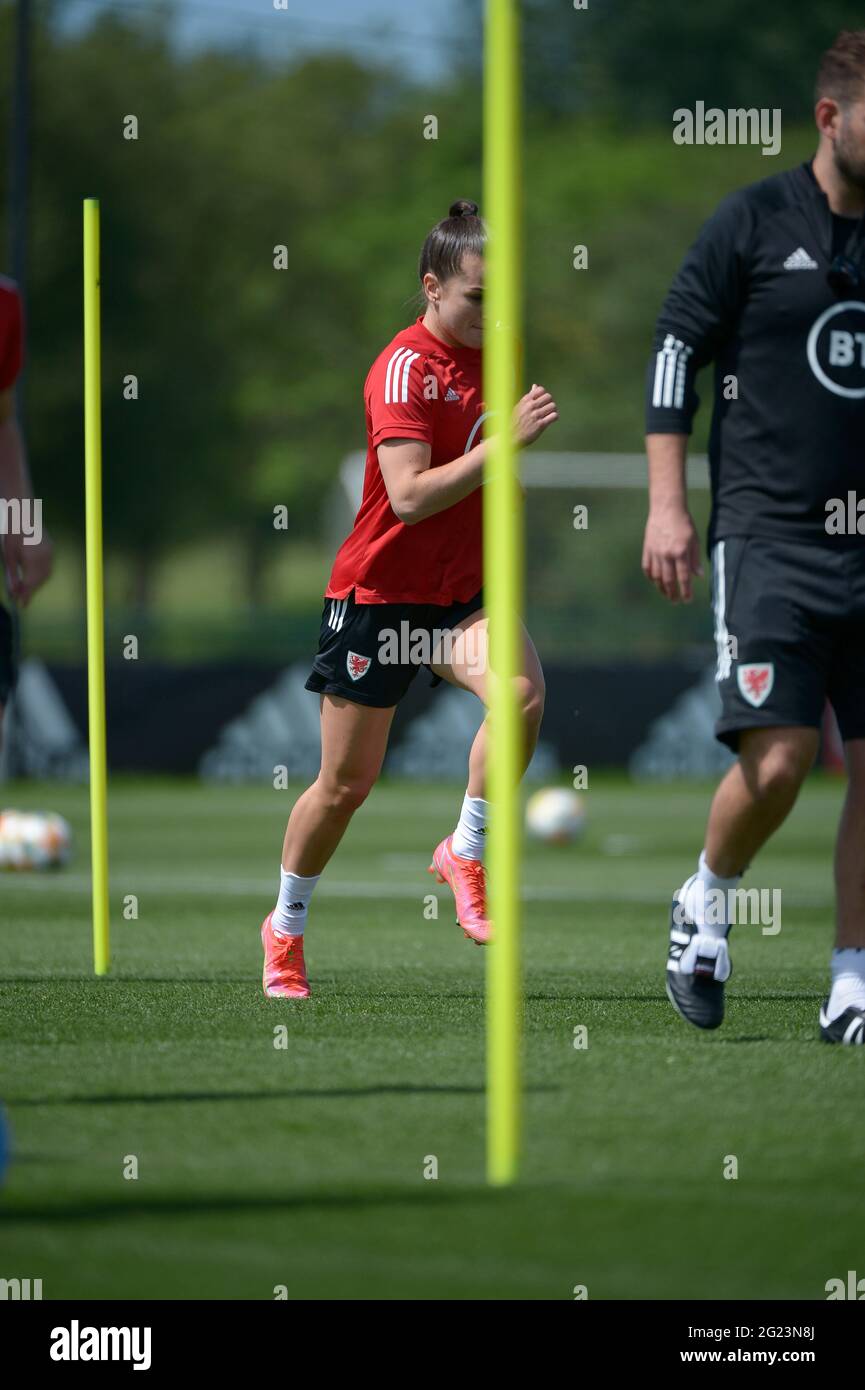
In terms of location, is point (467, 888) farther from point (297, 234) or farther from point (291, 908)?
point (297, 234)

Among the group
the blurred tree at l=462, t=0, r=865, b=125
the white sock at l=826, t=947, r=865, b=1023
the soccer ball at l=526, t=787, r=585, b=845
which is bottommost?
the white sock at l=826, t=947, r=865, b=1023

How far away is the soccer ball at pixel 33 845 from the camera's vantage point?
1265cm

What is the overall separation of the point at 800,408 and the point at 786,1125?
1735 mm

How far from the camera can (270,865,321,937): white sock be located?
19.8 feet

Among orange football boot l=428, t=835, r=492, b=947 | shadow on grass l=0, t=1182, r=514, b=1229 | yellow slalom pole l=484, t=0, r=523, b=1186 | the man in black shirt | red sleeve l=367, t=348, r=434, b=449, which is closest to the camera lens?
shadow on grass l=0, t=1182, r=514, b=1229

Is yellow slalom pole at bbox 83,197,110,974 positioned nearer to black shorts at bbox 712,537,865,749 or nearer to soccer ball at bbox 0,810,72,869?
black shorts at bbox 712,537,865,749

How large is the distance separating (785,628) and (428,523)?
1.55m

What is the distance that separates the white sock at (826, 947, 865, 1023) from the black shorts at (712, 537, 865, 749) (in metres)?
0.59

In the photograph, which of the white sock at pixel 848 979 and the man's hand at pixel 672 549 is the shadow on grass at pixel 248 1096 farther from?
the man's hand at pixel 672 549

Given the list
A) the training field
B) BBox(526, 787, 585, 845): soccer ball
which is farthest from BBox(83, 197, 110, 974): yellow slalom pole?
BBox(526, 787, 585, 845): soccer ball

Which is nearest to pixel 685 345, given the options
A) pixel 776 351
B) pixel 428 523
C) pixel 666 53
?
pixel 776 351

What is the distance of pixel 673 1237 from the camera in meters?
3.25

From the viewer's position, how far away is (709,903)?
5.02m
